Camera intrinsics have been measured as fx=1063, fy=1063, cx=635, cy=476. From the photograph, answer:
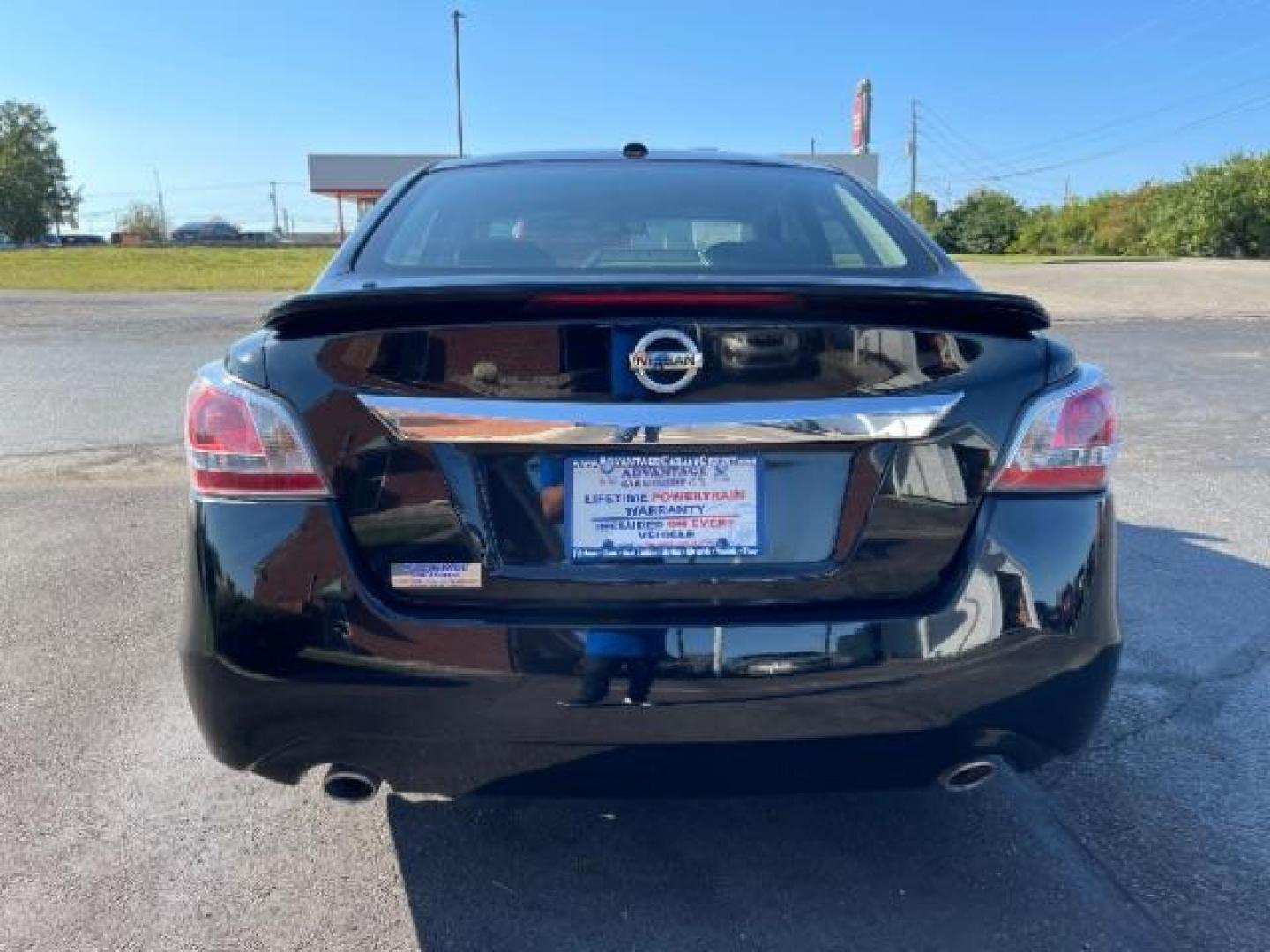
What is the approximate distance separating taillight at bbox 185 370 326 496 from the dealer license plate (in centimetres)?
48

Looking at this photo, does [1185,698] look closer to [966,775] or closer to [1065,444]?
[966,775]

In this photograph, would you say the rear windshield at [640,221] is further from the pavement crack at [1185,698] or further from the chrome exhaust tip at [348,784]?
the pavement crack at [1185,698]

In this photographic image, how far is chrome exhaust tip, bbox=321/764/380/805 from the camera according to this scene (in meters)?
2.05

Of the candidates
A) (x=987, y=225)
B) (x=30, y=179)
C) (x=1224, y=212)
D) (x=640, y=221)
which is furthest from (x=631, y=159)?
(x=30, y=179)

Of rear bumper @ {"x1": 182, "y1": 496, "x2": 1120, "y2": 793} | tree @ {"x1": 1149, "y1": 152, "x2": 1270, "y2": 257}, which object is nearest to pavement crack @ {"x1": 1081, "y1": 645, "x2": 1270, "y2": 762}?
rear bumper @ {"x1": 182, "y1": 496, "x2": 1120, "y2": 793}

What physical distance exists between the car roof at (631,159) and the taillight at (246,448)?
1526mm

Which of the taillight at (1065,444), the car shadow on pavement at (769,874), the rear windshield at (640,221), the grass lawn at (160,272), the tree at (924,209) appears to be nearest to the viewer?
the taillight at (1065,444)

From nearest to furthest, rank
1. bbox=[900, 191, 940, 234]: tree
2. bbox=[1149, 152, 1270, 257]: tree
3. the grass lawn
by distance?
the grass lawn → bbox=[1149, 152, 1270, 257]: tree → bbox=[900, 191, 940, 234]: tree

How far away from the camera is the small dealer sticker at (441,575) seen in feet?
6.22

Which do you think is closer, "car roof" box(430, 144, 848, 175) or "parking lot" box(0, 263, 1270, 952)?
"parking lot" box(0, 263, 1270, 952)

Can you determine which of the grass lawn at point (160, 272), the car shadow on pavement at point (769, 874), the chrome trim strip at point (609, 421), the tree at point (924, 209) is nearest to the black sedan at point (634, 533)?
the chrome trim strip at point (609, 421)

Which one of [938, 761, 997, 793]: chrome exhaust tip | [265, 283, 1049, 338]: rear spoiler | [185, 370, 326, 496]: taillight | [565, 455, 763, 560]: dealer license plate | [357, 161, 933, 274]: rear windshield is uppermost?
[357, 161, 933, 274]: rear windshield

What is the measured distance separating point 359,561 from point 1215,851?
6.78 ft

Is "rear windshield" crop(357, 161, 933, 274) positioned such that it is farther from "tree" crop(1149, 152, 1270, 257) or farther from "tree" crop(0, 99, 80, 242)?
"tree" crop(0, 99, 80, 242)
